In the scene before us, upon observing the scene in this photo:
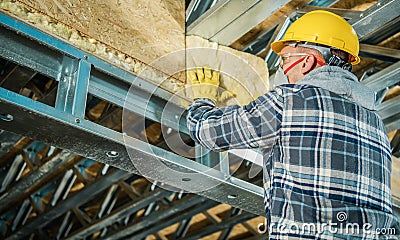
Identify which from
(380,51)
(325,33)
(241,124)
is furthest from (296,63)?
(380,51)

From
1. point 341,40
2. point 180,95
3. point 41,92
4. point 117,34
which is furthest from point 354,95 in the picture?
point 41,92

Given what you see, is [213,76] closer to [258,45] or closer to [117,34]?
[117,34]

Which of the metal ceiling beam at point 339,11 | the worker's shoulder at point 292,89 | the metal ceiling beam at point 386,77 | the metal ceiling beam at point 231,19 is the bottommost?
the worker's shoulder at point 292,89

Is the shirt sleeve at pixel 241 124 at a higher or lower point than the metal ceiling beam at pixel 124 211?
lower

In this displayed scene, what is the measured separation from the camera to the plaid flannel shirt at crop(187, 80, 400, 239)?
6.58 feet

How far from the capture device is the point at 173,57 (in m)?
3.07

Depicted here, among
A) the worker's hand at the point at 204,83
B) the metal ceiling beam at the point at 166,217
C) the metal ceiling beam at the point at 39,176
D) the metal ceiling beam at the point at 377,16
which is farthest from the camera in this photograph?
the metal ceiling beam at the point at 166,217

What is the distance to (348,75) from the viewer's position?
2.23 metres

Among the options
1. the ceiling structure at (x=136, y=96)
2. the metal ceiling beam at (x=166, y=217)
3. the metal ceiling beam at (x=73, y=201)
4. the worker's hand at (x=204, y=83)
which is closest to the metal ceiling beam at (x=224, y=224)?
the ceiling structure at (x=136, y=96)

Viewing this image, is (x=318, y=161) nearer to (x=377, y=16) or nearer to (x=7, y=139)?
(x=377, y=16)

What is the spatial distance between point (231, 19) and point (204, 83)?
2.03 feet

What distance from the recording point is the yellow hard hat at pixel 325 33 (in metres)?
2.40

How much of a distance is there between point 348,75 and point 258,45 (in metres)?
1.68

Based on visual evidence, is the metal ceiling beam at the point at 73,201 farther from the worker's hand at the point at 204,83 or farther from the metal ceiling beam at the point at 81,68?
the worker's hand at the point at 204,83
